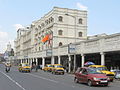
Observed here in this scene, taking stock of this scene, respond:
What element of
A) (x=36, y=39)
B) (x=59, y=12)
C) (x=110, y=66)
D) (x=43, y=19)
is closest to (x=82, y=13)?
(x=59, y=12)

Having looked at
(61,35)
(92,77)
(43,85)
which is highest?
(61,35)

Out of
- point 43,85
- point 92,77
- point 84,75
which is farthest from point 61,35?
point 92,77

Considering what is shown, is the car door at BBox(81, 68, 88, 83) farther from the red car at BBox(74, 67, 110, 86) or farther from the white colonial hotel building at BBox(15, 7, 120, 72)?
the white colonial hotel building at BBox(15, 7, 120, 72)

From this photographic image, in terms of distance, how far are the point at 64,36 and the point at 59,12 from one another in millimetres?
7739

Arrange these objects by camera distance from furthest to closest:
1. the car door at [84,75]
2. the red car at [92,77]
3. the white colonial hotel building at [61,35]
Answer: the white colonial hotel building at [61,35], the car door at [84,75], the red car at [92,77]

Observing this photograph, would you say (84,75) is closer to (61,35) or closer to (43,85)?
(43,85)

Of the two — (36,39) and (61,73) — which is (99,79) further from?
(36,39)

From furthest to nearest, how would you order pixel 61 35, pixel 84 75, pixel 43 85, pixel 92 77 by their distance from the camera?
pixel 61 35, pixel 84 75, pixel 43 85, pixel 92 77

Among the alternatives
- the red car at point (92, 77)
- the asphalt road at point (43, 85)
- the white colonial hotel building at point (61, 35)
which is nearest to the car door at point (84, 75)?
the red car at point (92, 77)

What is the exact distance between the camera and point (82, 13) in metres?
81.6

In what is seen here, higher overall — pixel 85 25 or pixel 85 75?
pixel 85 25

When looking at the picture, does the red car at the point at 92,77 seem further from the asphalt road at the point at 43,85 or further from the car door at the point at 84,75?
the asphalt road at the point at 43,85

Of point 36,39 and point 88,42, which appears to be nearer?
point 88,42

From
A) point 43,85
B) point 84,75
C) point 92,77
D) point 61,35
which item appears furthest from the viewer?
point 61,35
